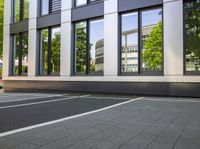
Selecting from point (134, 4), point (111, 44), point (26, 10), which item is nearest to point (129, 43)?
point (111, 44)

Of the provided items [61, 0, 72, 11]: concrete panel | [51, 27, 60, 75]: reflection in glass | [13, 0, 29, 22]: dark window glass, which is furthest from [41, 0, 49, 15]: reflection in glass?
[61, 0, 72, 11]: concrete panel

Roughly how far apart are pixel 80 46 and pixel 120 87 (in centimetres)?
419

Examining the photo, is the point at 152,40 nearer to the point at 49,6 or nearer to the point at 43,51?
the point at 49,6

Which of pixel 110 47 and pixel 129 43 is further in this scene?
pixel 110 47

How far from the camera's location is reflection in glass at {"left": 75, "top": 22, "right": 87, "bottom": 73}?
1688 centimetres

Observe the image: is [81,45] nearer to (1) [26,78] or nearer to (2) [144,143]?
(1) [26,78]

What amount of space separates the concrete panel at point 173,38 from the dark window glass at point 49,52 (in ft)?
25.8

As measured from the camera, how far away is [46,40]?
62.8 ft

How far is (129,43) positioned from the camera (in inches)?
576

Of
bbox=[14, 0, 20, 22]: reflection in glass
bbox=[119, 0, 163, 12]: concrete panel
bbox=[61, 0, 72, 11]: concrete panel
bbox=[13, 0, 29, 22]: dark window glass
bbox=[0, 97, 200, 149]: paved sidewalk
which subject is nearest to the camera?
bbox=[0, 97, 200, 149]: paved sidewalk

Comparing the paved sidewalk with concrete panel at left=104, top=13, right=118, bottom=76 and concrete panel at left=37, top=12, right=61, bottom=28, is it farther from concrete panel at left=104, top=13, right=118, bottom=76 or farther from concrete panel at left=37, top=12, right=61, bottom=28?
concrete panel at left=37, top=12, right=61, bottom=28

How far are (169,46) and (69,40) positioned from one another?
6.65 m

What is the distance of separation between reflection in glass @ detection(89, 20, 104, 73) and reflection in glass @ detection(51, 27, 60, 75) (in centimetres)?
267

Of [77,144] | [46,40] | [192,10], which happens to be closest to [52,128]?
[77,144]
